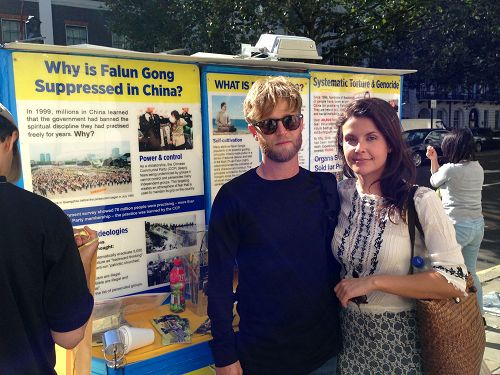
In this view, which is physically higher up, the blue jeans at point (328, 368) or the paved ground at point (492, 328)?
the blue jeans at point (328, 368)

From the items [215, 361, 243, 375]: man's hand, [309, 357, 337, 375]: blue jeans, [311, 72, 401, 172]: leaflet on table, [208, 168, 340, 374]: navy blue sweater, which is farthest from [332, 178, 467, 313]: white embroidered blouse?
[311, 72, 401, 172]: leaflet on table

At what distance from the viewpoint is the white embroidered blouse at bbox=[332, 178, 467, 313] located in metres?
1.77

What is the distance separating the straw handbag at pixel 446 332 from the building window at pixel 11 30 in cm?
2213

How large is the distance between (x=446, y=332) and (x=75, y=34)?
23.7 m

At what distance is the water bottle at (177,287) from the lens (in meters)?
2.71

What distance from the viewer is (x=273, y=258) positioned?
6.17 feet

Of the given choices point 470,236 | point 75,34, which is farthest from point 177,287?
point 75,34

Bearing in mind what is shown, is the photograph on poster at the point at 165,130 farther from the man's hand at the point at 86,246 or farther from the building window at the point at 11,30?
the building window at the point at 11,30

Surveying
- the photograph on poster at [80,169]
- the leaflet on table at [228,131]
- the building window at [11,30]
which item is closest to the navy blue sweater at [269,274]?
the photograph on poster at [80,169]

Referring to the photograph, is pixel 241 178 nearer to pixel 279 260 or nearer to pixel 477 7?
pixel 279 260

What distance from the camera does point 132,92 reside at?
2500mm

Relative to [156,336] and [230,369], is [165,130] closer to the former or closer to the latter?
[156,336]

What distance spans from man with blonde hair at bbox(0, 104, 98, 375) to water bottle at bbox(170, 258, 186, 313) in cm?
116

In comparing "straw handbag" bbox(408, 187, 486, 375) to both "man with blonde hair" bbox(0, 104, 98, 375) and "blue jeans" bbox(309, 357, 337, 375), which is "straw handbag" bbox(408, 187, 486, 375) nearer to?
"blue jeans" bbox(309, 357, 337, 375)
